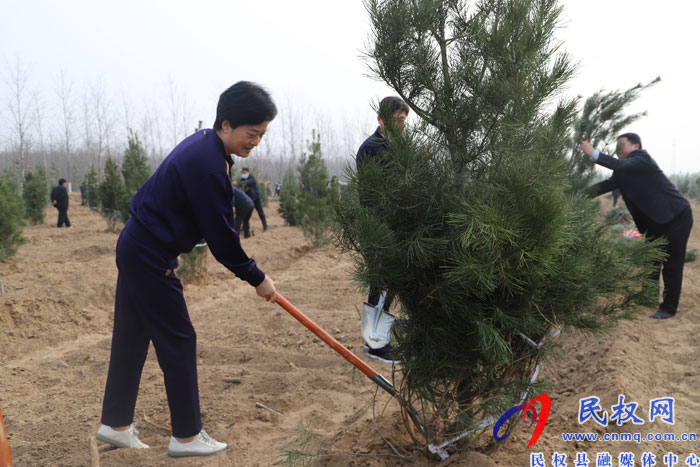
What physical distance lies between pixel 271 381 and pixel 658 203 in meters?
3.70

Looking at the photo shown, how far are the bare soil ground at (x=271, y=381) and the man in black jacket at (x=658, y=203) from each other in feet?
1.41

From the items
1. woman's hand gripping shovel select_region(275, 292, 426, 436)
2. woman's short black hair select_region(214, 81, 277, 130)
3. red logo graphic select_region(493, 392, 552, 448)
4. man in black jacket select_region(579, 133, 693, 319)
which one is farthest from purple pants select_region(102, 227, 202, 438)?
man in black jacket select_region(579, 133, 693, 319)

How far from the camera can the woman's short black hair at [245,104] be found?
213 cm

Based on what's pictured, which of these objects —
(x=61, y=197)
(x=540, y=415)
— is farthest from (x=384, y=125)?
(x=61, y=197)

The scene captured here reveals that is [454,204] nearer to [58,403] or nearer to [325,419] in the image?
[325,419]

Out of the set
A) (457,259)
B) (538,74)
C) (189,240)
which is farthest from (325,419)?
(538,74)

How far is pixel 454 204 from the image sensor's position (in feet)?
5.76

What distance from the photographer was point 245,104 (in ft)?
6.98

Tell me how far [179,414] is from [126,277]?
732mm

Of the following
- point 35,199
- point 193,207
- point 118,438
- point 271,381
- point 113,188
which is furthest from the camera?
point 35,199

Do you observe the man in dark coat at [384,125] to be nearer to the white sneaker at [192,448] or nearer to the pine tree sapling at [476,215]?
Result: the pine tree sapling at [476,215]

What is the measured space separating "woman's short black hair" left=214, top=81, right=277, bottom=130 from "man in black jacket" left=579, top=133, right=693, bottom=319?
3269mm

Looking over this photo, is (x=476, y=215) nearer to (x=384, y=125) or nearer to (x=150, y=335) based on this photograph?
(x=384, y=125)

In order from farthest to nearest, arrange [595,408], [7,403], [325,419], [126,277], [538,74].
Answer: [7,403], [325,419], [595,408], [126,277], [538,74]
